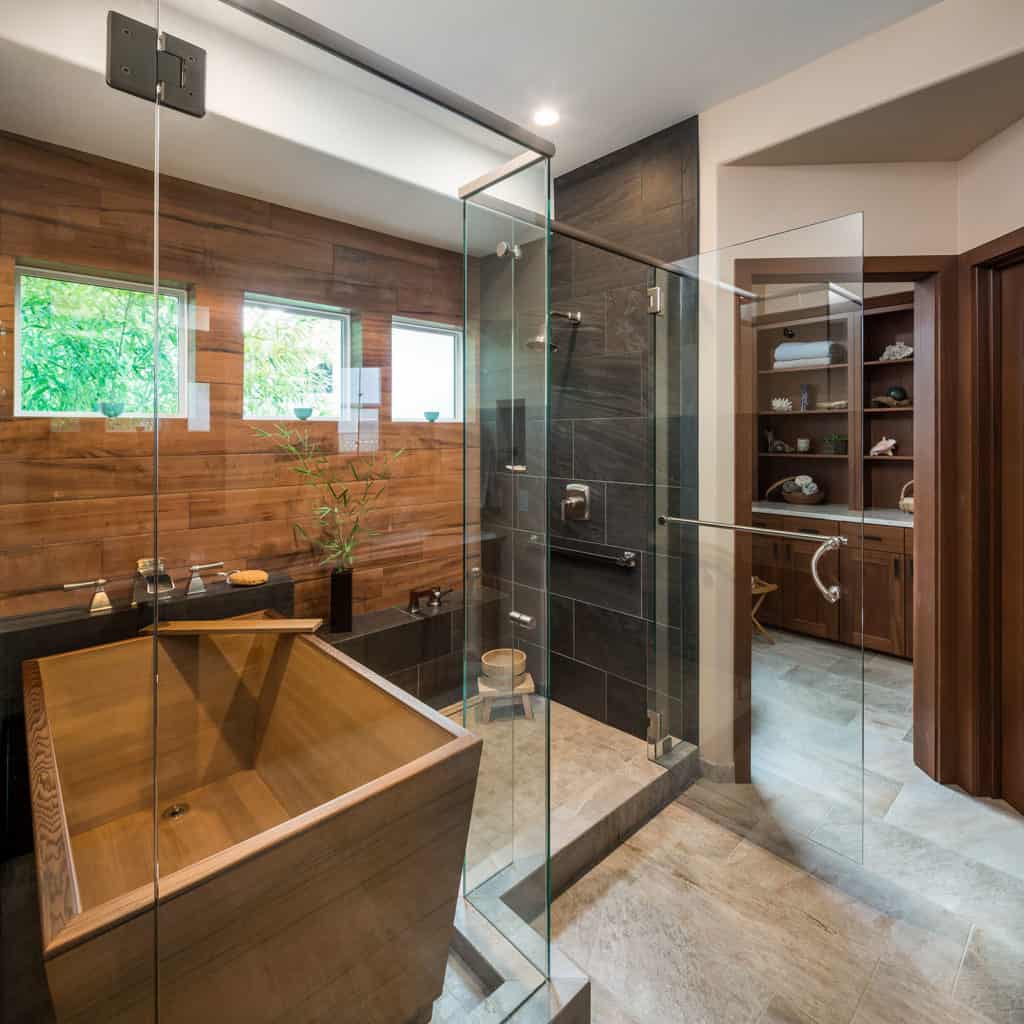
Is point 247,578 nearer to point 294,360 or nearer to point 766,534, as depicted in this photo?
point 294,360

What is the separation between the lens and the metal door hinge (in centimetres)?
83

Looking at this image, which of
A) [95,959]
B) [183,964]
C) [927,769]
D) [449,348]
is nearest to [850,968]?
[927,769]

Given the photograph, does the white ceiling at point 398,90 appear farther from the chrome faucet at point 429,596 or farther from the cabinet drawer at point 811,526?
the cabinet drawer at point 811,526

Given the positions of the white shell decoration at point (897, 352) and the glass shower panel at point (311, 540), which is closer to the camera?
the glass shower panel at point (311, 540)

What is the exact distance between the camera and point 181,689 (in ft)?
3.27

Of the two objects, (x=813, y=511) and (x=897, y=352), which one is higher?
(x=897, y=352)

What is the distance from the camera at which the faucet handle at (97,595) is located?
899 millimetres

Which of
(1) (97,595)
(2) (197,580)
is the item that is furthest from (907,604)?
(1) (97,595)

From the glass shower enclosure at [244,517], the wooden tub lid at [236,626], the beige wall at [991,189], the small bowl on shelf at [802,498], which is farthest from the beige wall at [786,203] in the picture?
the wooden tub lid at [236,626]

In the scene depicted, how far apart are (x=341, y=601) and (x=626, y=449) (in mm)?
1676

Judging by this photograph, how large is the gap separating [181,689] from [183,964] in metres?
0.39

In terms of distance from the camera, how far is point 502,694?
4.83ft

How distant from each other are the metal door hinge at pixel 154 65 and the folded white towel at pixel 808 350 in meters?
1.81

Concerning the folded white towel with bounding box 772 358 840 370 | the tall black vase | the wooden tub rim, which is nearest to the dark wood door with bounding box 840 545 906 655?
the folded white towel with bounding box 772 358 840 370
